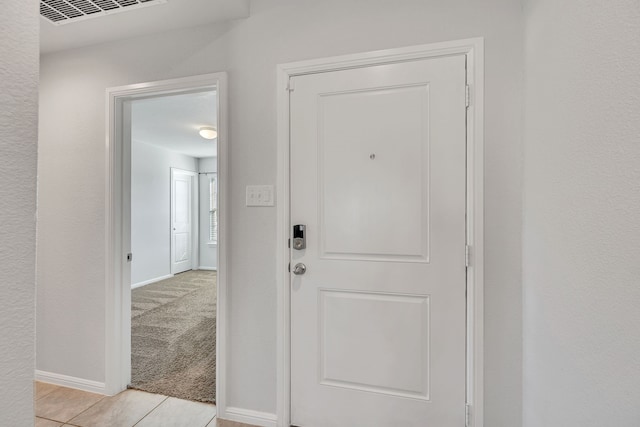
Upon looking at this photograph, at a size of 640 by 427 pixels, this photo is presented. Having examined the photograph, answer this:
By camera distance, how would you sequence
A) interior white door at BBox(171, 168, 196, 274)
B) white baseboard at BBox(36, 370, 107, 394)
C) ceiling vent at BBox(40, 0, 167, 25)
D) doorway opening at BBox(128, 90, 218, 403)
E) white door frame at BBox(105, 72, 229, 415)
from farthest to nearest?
interior white door at BBox(171, 168, 196, 274)
doorway opening at BBox(128, 90, 218, 403)
white baseboard at BBox(36, 370, 107, 394)
white door frame at BBox(105, 72, 229, 415)
ceiling vent at BBox(40, 0, 167, 25)

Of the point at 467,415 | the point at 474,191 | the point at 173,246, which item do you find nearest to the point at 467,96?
the point at 474,191

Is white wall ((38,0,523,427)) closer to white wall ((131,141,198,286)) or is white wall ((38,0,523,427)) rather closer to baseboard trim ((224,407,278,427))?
baseboard trim ((224,407,278,427))

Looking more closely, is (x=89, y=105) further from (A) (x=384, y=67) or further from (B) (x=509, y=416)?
(B) (x=509, y=416)

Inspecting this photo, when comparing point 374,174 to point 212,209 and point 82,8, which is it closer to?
point 82,8

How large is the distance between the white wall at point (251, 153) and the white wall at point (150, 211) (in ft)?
10.1

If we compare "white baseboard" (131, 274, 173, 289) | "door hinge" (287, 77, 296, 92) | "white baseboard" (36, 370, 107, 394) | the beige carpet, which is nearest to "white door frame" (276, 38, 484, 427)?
"door hinge" (287, 77, 296, 92)

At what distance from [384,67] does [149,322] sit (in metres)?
3.50

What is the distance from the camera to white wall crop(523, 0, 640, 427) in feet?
2.22

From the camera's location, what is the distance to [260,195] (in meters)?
1.79

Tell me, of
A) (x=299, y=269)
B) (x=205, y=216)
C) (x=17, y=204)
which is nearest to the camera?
(x=17, y=204)

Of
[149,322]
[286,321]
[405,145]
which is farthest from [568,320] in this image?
[149,322]

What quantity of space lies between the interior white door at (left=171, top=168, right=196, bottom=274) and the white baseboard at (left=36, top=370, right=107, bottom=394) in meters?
3.87

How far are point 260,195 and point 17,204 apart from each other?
115 cm

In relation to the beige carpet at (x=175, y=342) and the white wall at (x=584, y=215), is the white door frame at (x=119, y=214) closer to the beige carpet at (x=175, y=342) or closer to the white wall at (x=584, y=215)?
the beige carpet at (x=175, y=342)
